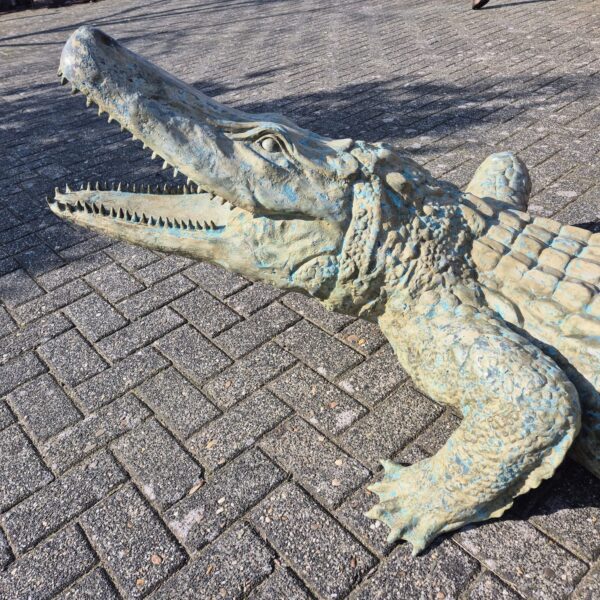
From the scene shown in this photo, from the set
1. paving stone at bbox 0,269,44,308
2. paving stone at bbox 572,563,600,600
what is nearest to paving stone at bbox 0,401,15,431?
paving stone at bbox 0,269,44,308

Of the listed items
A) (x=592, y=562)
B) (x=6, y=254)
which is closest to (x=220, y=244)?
(x=592, y=562)

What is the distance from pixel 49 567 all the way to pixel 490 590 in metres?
1.71

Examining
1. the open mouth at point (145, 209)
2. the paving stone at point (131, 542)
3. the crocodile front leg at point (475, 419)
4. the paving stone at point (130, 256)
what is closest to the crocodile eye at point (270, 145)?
the open mouth at point (145, 209)

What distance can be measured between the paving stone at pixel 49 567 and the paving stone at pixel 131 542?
6 cm

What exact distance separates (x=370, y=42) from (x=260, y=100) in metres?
2.90

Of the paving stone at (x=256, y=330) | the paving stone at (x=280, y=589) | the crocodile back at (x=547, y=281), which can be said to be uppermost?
Result: the crocodile back at (x=547, y=281)

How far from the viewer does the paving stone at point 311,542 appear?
2055 mm

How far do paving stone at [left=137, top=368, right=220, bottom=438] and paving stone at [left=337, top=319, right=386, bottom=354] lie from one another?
2.81ft

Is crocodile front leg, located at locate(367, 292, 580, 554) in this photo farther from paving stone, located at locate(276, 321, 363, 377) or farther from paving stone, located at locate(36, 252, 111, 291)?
paving stone, located at locate(36, 252, 111, 291)

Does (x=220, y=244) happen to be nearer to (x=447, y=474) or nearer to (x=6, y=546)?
(x=447, y=474)

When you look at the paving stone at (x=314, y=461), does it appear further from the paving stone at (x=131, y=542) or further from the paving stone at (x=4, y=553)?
the paving stone at (x=4, y=553)

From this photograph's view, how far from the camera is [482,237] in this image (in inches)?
91.3

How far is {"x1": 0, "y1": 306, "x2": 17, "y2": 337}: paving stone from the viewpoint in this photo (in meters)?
3.38

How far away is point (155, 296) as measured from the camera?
11.7ft
